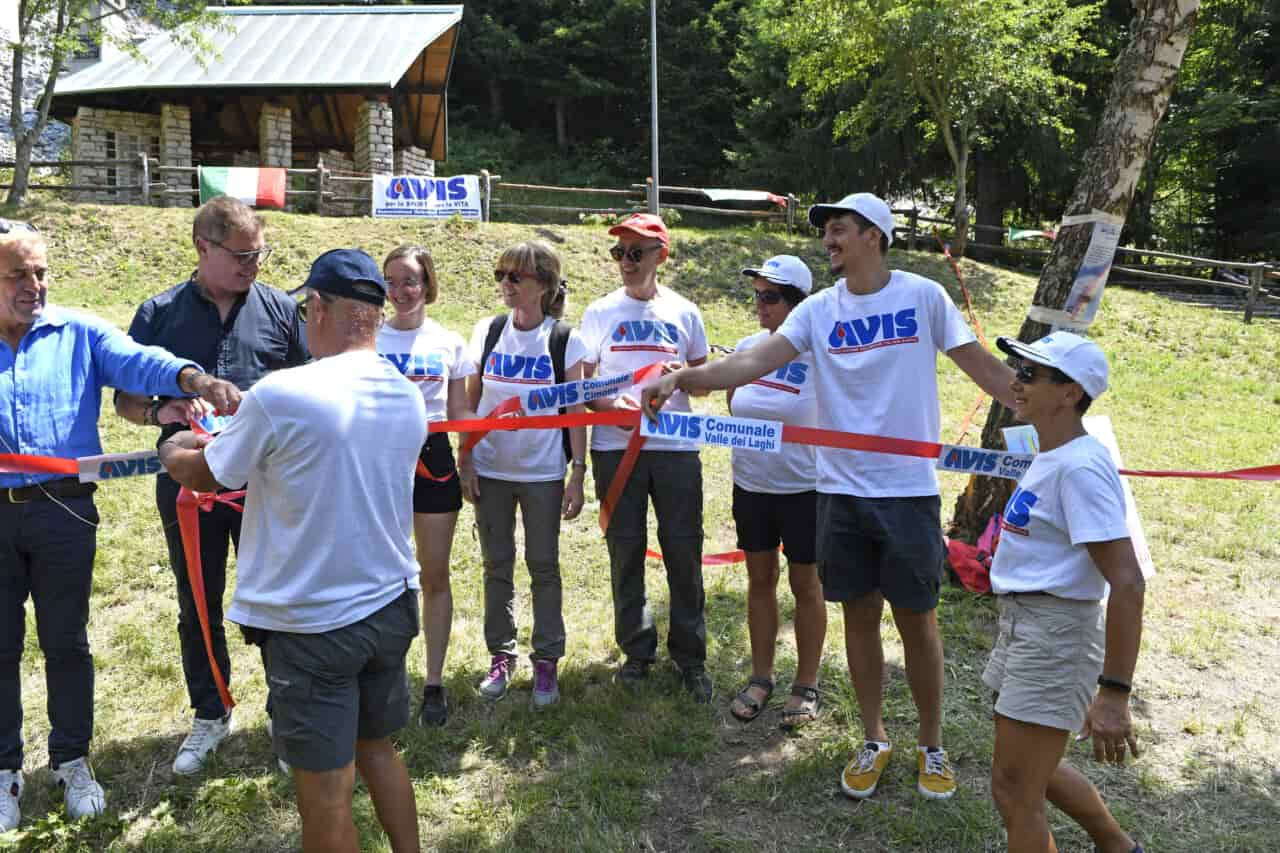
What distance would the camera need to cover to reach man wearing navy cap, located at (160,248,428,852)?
227 centimetres

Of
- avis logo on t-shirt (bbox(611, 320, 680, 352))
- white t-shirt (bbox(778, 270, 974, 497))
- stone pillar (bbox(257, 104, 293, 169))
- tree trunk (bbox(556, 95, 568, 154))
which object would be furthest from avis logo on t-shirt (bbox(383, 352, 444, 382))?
tree trunk (bbox(556, 95, 568, 154))

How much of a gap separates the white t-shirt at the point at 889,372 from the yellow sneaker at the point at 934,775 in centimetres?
104

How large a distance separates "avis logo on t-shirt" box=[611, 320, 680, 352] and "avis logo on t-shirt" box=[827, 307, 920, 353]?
102 cm

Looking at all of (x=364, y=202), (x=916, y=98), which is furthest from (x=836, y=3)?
(x=364, y=202)

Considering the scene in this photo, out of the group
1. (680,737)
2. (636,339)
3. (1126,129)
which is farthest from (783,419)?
(1126,129)

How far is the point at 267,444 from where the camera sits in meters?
2.26

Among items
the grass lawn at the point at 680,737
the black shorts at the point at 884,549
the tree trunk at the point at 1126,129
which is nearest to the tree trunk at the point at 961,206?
the grass lawn at the point at 680,737

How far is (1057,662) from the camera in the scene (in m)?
2.50

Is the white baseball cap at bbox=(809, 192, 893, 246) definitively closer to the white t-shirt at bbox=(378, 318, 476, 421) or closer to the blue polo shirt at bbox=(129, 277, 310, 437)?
the white t-shirt at bbox=(378, 318, 476, 421)

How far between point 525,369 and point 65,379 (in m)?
1.78

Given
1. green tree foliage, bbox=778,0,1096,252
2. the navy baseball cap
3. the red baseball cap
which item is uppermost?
green tree foliage, bbox=778,0,1096,252

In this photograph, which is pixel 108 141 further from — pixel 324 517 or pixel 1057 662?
pixel 1057 662

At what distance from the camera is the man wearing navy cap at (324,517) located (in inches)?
89.4

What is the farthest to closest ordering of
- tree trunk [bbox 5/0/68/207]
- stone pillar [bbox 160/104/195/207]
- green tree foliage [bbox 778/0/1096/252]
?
stone pillar [bbox 160/104/195/207] → green tree foliage [bbox 778/0/1096/252] → tree trunk [bbox 5/0/68/207]
